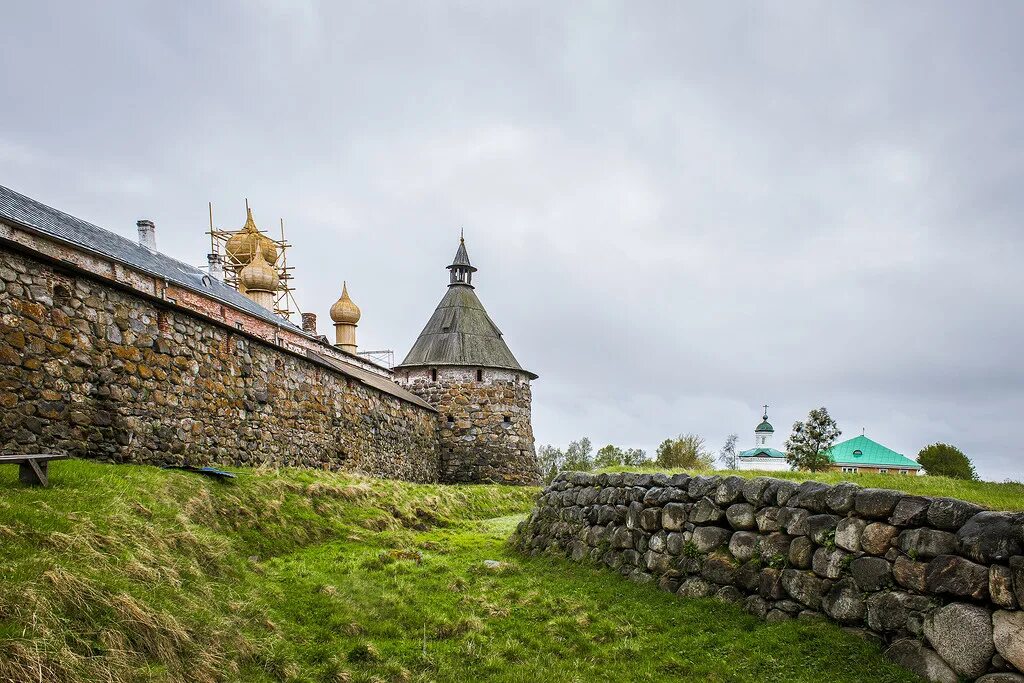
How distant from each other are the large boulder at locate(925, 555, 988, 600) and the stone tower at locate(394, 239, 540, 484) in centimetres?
2498

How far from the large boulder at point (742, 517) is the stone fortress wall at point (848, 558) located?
0.04ft

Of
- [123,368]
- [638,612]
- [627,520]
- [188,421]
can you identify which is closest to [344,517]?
[188,421]

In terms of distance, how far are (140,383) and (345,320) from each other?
39.0 metres

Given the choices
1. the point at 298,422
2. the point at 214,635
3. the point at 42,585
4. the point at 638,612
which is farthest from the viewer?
the point at 298,422

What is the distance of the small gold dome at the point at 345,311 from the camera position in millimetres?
49406

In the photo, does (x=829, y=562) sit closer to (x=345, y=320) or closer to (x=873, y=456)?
(x=873, y=456)

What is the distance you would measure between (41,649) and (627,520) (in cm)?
773

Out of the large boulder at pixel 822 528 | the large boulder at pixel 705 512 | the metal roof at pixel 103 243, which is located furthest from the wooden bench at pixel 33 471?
the metal roof at pixel 103 243

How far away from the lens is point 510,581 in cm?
1008

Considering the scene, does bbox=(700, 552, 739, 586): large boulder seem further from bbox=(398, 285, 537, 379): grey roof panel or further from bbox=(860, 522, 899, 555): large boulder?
bbox=(398, 285, 537, 379): grey roof panel

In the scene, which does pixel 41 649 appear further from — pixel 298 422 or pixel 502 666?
pixel 298 422

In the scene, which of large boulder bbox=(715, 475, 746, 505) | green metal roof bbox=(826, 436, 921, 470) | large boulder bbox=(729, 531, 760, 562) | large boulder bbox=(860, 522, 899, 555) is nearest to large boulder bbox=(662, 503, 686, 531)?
large boulder bbox=(715, 475, 746, 505)

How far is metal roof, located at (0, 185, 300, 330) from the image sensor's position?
66.2ft

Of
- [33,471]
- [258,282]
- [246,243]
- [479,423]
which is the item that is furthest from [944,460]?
[246,243]
